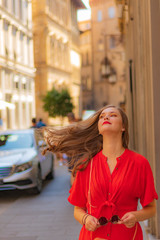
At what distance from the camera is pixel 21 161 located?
413 inches

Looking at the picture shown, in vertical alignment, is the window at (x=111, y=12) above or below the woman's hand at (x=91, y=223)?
above

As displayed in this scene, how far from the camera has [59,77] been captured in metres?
64.9

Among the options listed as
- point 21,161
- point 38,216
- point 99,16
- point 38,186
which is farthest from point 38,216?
point 99,16

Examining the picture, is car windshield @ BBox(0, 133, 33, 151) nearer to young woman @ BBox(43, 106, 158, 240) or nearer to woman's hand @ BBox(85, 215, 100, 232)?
young woman @ BBox(43, 106, 158, 240)

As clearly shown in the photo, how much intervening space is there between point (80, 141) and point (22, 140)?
868 cm

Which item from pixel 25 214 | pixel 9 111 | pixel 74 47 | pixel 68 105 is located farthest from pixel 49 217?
pixel 74 47

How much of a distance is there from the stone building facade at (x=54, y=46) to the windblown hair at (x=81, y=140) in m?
50.0

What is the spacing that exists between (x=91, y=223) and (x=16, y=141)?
929cm

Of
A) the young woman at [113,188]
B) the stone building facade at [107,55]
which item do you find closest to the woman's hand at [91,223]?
the young woman at [113,188]

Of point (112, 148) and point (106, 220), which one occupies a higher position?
point (112, 148)

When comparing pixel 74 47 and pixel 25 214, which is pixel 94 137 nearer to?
pixel 25 214

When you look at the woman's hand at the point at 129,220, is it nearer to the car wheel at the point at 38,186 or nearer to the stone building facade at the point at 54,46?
the car wheel at the point at 38,186

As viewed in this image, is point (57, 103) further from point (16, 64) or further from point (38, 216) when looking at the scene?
point (38, 216)

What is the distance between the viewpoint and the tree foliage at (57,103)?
50.9m
